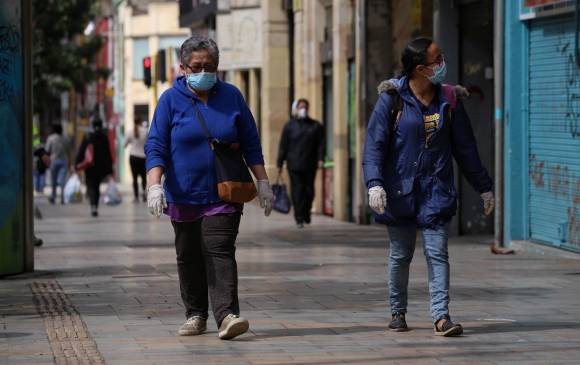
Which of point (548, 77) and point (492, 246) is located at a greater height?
point (548, 77)

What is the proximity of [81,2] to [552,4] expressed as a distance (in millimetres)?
40562

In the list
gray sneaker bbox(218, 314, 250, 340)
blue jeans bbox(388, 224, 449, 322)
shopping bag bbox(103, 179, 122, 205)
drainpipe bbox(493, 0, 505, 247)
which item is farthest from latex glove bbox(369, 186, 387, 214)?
shopping bag bbox(103, 179, 122, 205)

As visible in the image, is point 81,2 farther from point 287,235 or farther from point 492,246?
point 492,246

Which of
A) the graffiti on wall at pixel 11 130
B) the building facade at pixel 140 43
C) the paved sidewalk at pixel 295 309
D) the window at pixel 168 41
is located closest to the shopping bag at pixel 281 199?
the paved sidewalk at pixel 295 309

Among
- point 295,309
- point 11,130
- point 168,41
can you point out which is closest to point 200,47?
point 295,309

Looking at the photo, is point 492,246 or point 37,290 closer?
point 37,290

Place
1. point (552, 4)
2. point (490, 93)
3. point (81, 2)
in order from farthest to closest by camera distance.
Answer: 1. point (81, 2)
2. point (490, 93)
3. point (552, 4)

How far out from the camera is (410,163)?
999cm

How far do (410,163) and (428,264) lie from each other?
617 mm

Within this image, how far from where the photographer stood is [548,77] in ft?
56.2

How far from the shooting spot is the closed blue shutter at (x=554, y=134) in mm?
16406

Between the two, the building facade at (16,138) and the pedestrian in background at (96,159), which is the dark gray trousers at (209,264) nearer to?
the building facade at (16,138)

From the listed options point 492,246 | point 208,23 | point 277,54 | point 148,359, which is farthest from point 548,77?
point 208,23

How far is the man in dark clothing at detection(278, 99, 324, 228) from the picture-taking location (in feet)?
76.5
